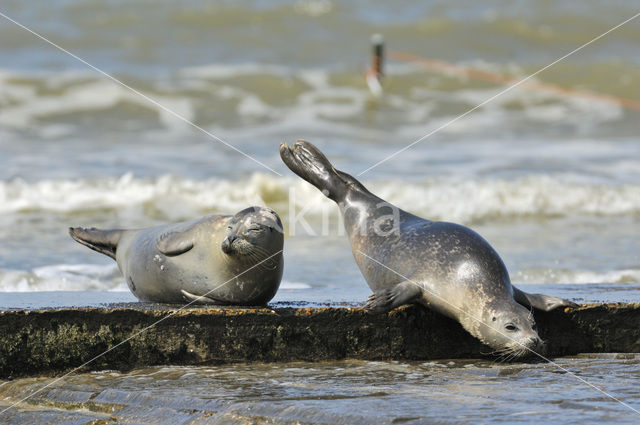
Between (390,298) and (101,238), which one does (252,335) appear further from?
(101,238)

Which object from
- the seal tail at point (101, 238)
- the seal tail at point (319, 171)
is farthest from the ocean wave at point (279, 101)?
the seal tail at point (101, 238)

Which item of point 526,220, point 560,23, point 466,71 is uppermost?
point 560,23

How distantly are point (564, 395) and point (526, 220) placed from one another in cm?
580

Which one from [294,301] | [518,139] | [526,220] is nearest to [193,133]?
[518,139]

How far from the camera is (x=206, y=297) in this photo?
3.99m

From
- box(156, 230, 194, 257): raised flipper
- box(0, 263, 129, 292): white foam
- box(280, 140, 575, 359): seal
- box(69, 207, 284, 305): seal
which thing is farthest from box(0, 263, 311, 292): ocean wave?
box(156, 230, 194, 257): raised flipper

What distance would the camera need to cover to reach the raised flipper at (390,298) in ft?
12.4

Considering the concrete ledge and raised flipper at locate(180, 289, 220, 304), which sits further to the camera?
raised flipper at locate(180, 289, 220, 304)

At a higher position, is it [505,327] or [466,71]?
[466,71]

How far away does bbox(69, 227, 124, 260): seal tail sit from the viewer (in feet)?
15.1

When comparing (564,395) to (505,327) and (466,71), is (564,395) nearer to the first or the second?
(505,327)

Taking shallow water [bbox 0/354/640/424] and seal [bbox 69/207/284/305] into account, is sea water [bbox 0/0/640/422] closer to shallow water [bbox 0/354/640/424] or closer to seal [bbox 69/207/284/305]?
shallow water [bbox 0/354/640/424]

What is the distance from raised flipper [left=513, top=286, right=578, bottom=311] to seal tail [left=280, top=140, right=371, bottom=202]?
3.57ft

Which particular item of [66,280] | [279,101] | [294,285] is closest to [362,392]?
[294,285]
